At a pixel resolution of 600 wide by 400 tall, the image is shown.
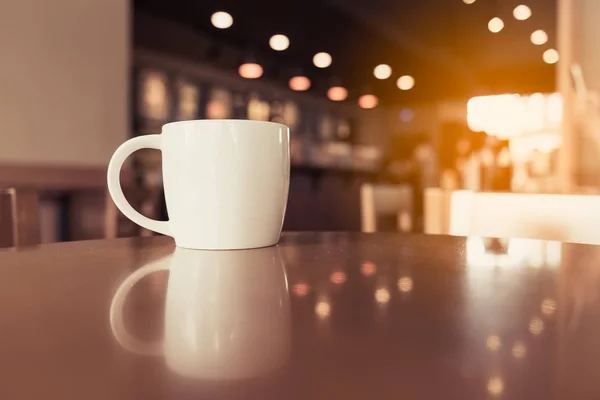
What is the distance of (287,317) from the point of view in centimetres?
24

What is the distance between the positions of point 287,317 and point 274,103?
19.0ft

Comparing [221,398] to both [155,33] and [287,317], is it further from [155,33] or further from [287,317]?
[155,33]

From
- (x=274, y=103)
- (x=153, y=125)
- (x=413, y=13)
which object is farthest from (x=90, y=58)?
(x=413, y=13)

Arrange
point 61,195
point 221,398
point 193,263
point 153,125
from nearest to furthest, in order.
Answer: point 221,398
point 193,263
point 61,195
point 153,125

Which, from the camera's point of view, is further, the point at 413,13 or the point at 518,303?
the point at 413,13

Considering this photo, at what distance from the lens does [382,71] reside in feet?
22.9

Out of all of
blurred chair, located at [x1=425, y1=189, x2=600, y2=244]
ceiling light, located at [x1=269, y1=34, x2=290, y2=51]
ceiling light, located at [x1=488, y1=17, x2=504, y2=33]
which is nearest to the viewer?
blurred chair, located at [x1=425, y1=189, x2=600, y2=244]

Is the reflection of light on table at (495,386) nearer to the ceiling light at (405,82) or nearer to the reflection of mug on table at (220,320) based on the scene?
the reflection of mug on table at (220,320)

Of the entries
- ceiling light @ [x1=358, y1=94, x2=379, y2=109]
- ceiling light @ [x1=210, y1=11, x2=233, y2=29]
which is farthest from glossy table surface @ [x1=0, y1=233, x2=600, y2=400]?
ceiling light @ [x1=358, y1=94, x2=379, y2=109]

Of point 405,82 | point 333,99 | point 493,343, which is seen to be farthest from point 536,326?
point 405,82

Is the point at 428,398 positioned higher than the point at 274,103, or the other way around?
the point at 274,103

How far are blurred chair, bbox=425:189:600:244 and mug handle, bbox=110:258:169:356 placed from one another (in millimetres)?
691

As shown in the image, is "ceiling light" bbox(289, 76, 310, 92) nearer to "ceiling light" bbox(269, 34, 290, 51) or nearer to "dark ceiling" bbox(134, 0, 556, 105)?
"dark ceiling" bbox(134, 0, 556, 105)

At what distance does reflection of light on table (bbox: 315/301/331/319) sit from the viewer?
245 millimetres
